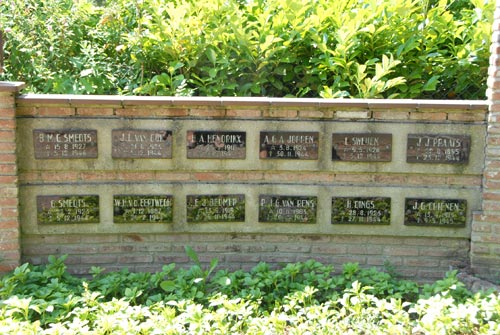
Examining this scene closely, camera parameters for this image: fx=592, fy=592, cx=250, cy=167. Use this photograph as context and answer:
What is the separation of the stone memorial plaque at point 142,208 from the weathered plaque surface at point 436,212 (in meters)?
2.11

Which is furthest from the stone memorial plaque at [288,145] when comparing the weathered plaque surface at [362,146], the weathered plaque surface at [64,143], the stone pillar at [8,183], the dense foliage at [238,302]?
the stone pillar at [8,183]

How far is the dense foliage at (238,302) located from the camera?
4.11 m

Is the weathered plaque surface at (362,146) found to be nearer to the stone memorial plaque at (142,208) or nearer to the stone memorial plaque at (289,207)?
the stone memorial plaque at (289,207)

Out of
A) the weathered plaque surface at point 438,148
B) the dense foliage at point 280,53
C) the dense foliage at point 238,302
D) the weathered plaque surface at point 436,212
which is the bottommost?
the dense foliage at point 238,302

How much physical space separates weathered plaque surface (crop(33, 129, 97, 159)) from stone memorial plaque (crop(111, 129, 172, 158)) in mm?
194

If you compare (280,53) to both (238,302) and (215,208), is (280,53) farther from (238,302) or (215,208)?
(238,302)

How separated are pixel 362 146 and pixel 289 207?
2.72 ft

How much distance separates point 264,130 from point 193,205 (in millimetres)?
905

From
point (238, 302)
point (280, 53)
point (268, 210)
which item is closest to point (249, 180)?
point (268, 210)

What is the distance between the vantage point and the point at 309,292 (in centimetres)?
453

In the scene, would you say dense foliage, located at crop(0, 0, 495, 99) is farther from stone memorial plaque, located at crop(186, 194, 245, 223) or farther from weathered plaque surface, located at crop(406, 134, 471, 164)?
stone memorial plaque, located at crop(186, 194, 245, 223)

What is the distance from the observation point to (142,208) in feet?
17.0

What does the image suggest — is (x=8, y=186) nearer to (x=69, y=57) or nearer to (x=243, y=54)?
(x=69, y=57)

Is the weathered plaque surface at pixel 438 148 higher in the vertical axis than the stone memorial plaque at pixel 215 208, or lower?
higher
